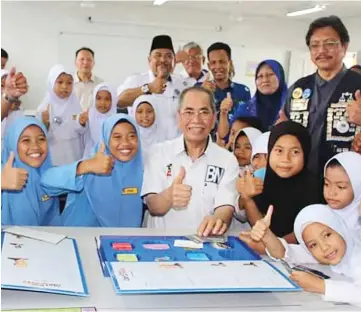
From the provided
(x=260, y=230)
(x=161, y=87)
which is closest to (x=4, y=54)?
(x=161, y=87)

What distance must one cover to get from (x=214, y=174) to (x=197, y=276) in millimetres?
937

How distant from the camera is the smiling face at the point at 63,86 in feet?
10.8

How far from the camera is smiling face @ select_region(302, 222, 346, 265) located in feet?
4.40

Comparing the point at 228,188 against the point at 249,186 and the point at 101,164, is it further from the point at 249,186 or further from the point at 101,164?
the point at 101,164

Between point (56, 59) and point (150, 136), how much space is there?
1.38m

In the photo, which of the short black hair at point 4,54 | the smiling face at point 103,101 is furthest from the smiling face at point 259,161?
the short black hair at point 4,54

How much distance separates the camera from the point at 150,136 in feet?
9.85

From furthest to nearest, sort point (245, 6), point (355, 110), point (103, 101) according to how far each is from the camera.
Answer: point (245, 6) < point (103, 101) < point (355, 110)

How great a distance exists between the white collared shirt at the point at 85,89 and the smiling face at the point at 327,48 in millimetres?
1572

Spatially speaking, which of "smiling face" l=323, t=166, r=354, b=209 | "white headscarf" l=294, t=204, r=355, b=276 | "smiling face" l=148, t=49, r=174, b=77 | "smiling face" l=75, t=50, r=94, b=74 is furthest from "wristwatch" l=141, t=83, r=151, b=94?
"white headscarf" l=294, t=204, r=355, b=276

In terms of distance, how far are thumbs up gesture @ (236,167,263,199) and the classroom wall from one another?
1876mm

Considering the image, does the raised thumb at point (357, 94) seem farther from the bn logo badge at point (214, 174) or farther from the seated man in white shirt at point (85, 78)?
the seated man in white shirt at point (85, 78)

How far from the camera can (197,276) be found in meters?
1.06

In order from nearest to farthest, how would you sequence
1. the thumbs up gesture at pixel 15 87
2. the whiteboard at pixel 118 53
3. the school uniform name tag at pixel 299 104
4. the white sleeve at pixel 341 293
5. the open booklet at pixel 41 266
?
the open booklet at pixel 41 266 → the white sleeve at pixel 341 293 → the school uniform name tag at pixel 299 104 → the thumbs up gesture at pixel 15 87 → the whiteboard at pixel 118 53
